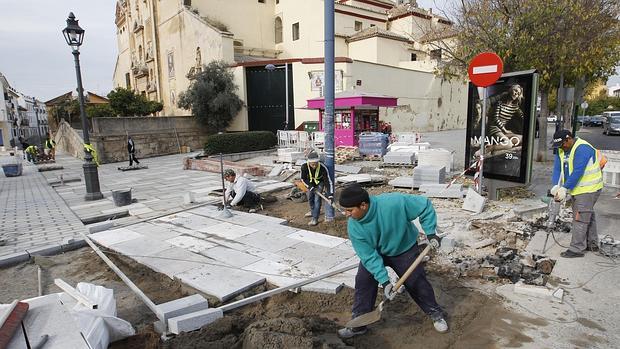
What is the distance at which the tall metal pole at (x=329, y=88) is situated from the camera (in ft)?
20.2

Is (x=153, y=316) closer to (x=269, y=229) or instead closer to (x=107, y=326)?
(x=107, y=326)

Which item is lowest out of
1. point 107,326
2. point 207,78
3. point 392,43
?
point 107,326

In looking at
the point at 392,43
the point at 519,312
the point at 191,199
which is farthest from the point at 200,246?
the point at 392,43

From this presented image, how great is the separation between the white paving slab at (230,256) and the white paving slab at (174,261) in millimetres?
123

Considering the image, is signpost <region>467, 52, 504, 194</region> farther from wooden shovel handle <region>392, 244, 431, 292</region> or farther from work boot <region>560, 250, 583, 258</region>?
wooden shovel handle <region>392, 244, 431, 292</region>

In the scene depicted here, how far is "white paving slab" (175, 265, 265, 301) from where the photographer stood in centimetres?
413

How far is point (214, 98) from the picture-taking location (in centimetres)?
2347

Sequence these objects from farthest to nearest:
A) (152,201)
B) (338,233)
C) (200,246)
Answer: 1. (152,201)
2. (338,233)
3. (200,246)

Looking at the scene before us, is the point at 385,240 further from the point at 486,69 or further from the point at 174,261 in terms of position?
the point at 486,69

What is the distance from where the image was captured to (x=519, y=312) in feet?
11.7

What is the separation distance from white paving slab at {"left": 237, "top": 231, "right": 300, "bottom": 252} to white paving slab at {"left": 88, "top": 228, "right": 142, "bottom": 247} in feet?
6.59

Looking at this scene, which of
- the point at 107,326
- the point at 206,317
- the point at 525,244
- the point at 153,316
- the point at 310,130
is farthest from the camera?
the point at 310,130

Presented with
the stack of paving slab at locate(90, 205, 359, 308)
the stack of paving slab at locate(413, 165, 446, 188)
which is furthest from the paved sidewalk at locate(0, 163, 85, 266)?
the stack of paving slab at locate(413, 165, 446, 188)

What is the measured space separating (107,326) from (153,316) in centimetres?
76
